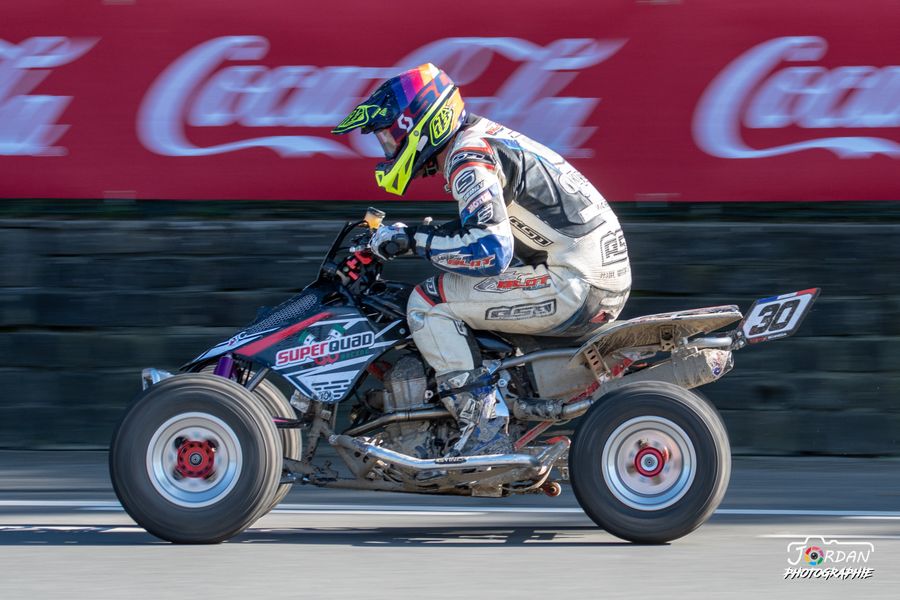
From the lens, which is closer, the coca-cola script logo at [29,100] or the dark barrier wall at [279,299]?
the dark barrier wall at [279,299]

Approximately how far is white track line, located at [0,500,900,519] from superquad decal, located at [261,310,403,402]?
3.36 feet

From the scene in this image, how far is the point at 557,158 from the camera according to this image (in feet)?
20.7

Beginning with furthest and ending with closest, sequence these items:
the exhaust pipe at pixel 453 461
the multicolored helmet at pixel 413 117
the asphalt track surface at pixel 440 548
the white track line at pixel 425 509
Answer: the white track line at pixel 425 509, the multicolored helmet at pixel 413 117, the exhaust pipe at pixel 453 461, the asphalt track surface at pixel 440 548

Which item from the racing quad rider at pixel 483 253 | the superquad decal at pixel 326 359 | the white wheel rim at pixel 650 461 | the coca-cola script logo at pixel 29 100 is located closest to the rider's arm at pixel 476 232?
the racing quad rider at pixel 483 253

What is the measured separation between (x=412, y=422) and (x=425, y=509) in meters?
0.94

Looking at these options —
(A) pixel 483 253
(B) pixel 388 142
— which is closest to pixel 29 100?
(B) pixel 388 142

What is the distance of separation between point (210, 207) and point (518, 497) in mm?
2642

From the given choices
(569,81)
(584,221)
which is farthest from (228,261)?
(584,221)

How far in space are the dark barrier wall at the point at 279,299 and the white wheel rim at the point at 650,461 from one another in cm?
235

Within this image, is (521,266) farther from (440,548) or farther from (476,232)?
(440,548)

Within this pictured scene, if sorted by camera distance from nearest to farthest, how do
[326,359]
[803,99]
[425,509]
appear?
[326,359], [425,509], [803,99]

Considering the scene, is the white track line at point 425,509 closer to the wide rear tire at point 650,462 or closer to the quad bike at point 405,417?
the quad bike at point 405,417

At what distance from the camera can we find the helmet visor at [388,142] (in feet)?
20.6

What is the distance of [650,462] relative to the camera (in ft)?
19.5
